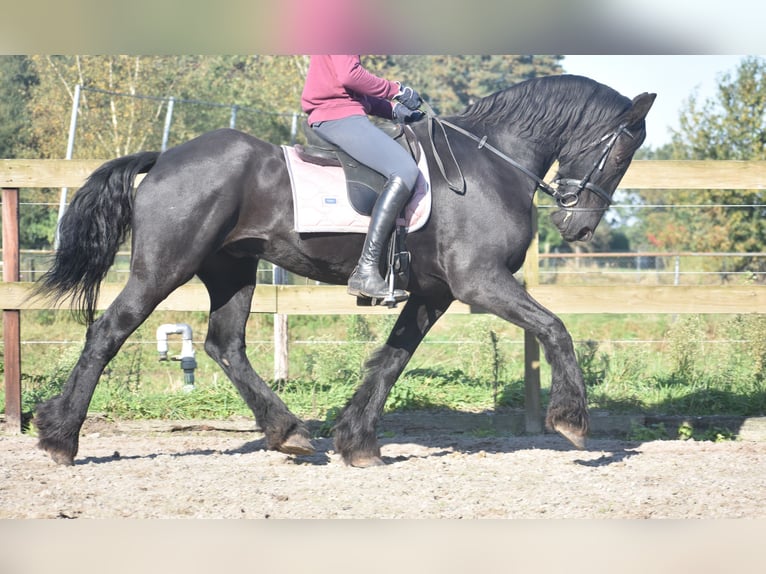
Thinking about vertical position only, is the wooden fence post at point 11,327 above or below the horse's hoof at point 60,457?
above

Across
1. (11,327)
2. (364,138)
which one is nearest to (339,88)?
(364,138)

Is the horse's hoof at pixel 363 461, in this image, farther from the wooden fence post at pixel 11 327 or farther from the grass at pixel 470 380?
the wooden fence post at pixel 11 327

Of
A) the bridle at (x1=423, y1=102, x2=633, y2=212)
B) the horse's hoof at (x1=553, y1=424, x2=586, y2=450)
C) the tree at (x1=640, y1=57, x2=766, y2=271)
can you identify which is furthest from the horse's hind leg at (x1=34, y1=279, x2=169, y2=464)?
the tree at (x1=640, y1=57, x2=766, y2=271)

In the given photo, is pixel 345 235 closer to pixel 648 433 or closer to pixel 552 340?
pixel 552 340

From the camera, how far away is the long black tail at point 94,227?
5234mm

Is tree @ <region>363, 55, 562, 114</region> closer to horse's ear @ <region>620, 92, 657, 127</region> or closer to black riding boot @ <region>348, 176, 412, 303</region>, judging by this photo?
horse's ear @ <region>620, 92, 657, 127</region>

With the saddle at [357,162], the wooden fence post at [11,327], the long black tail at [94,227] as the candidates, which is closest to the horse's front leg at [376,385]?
the saddle at [357,162]

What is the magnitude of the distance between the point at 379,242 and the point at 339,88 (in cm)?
94

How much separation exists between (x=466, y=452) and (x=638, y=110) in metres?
2.45

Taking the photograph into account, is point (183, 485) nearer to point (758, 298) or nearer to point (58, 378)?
point (58, 378)

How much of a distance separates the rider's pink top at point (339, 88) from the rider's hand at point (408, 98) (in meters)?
0.04

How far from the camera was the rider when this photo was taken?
16.1 ft

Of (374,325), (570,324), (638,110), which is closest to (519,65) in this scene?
(570,324)

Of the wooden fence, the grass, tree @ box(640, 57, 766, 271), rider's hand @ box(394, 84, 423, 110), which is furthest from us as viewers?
tree @ box(640, 57, 766, 271)
